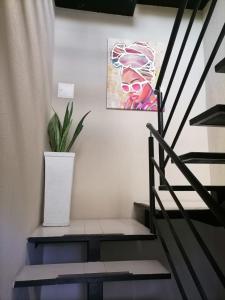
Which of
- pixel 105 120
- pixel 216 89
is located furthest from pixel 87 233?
pixel 216 89

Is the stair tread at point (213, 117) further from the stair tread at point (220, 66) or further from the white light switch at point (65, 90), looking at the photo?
the white light switch at point (65, 90)

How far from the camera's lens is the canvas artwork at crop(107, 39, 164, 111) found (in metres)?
2.66

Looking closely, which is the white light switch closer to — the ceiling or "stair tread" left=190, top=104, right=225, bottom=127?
the ceiling

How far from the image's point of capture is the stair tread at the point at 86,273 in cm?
130

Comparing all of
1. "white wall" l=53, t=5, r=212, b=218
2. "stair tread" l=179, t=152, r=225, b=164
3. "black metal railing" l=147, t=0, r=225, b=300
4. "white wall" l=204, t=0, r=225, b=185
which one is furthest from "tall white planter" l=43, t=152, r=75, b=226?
"white wall" l=204, t=0, r=225, b=185

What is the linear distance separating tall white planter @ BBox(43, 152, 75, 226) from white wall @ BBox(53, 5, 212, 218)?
0.41 metres

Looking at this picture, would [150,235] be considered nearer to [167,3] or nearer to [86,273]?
[86,273]

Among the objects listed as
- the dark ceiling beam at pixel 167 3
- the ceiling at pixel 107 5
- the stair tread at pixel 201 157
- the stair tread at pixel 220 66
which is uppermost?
the dark ceiling beam at pixel 167 3

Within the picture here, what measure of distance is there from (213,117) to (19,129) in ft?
3.43

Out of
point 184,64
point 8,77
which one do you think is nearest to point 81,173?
point 8,77

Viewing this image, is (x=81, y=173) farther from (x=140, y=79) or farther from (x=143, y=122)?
(x=140, y=79)

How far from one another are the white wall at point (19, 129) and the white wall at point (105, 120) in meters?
0.58

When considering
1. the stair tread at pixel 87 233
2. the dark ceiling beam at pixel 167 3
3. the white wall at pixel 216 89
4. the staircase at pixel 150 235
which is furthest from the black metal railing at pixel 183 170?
the dark ceiling beam at pixel 167 3

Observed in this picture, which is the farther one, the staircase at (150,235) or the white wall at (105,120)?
the white wall at (105,120)
